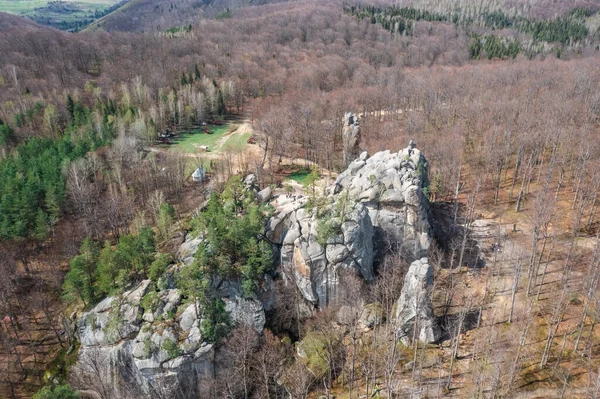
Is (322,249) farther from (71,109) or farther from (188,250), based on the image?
(71,109)

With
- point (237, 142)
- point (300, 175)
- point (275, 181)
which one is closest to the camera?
point (275, 181)

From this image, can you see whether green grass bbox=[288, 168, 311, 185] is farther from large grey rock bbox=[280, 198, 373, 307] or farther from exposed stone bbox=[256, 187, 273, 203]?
large grey rock bbox=[280, 198, 373, 307]

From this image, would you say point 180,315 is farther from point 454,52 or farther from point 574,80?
point 454,52

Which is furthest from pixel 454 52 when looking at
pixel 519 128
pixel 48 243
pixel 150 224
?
pixel 48 243

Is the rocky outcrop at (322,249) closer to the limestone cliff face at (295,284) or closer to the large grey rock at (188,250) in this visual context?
the limestone cliff face at (295,284)

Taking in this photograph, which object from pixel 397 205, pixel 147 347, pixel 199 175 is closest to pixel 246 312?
pixel 147 347
